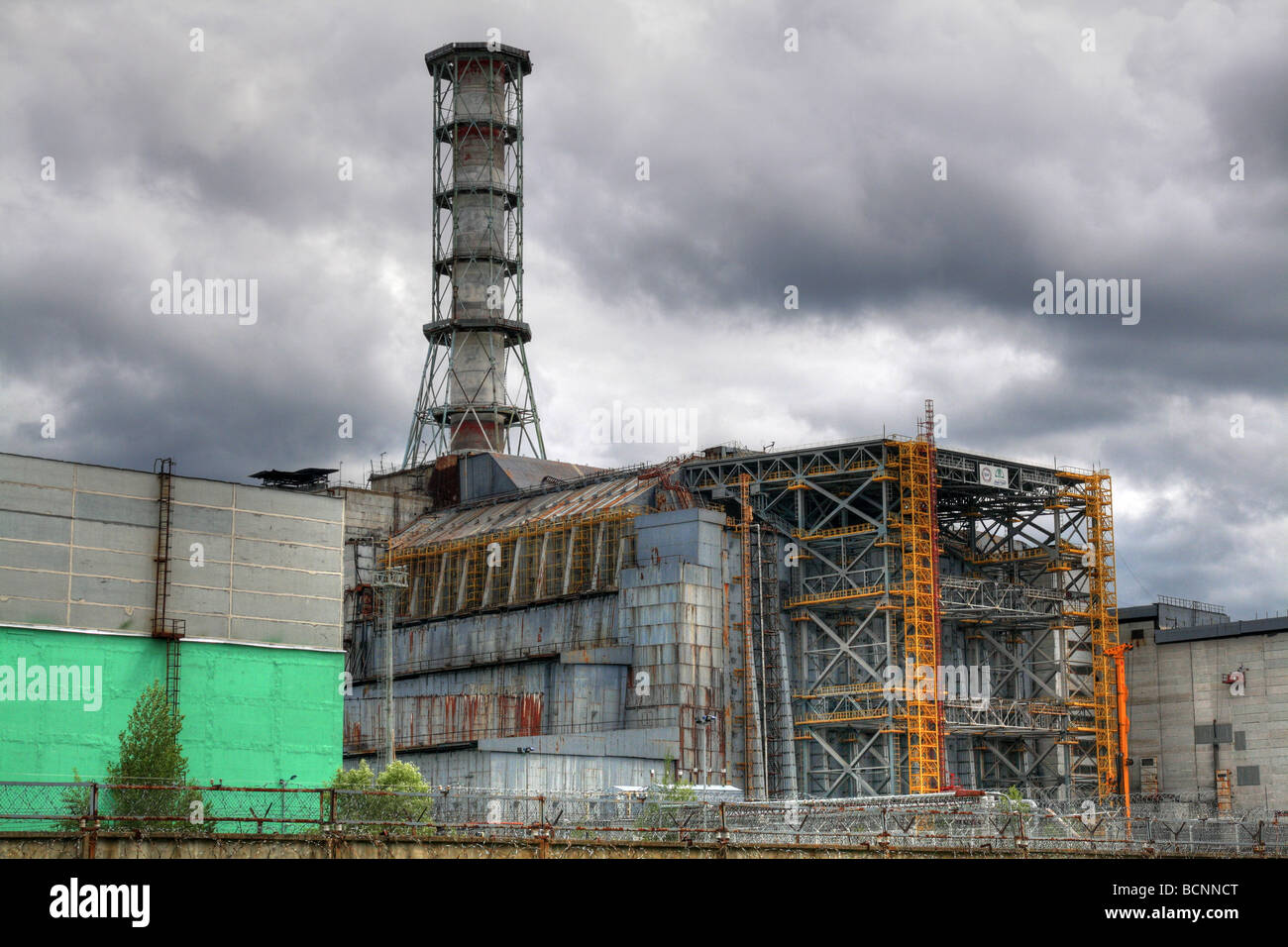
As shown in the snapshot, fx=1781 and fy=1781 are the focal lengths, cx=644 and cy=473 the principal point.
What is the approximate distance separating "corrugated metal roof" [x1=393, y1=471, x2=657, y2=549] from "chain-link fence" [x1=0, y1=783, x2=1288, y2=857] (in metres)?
25.4

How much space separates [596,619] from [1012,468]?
1005 inches

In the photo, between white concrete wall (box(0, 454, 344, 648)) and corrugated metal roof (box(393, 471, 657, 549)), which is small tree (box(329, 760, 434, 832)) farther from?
corrugated metal roof (box(393, 471, 657, 549))

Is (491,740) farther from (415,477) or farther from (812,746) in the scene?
(415,477)

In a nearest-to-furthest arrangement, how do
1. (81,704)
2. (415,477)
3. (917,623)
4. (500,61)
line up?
(81,704), (917,623), (415,477), (500,61)

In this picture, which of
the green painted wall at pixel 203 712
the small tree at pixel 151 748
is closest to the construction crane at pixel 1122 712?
the green painted wall at pixel 203 712

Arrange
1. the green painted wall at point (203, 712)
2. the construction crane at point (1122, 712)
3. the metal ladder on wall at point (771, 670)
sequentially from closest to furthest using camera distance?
the green painted wall at point (203, 712), the metal ladder on wall at point (771, 670), the construction crane at point (1122, 712)

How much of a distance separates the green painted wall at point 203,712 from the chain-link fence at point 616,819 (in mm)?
1347

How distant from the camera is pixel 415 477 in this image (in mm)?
126125

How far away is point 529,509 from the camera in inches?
4380

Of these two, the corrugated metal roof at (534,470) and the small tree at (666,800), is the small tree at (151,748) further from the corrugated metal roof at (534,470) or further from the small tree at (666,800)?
the corrugated metal roof at (534,470)

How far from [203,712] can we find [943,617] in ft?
156

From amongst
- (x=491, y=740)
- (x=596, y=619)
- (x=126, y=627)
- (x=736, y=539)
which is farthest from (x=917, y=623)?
(x=126, y=627)

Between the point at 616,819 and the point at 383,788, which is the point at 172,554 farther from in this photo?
the point at 616,819

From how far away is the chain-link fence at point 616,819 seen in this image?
3775 cm
